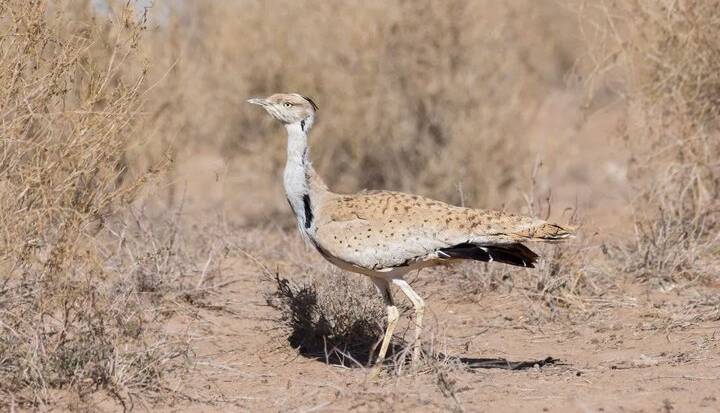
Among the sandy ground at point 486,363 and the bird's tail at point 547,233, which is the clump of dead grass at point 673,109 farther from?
the bird's tail at point 547,233

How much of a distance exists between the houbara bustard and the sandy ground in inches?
14.2

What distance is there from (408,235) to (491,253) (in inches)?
15.0

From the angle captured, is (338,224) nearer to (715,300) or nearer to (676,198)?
(715,300)

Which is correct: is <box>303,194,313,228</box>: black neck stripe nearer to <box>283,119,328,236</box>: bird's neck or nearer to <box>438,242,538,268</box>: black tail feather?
<box>283,119,328,236</box>: bird's neck

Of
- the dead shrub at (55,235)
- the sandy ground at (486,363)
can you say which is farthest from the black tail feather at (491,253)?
the dead shrub at (55,235)

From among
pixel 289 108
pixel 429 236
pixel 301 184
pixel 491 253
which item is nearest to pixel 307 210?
pixel 301 184

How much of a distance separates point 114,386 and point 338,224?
1233 millimetres

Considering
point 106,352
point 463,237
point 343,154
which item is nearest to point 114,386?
point 106,352

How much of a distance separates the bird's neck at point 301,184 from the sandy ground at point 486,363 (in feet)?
2.50

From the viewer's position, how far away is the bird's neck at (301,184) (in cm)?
520

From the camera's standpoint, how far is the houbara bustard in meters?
4.92

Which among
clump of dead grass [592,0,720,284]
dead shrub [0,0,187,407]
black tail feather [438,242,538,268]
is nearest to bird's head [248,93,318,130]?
dead shrub [0,0,187,407]

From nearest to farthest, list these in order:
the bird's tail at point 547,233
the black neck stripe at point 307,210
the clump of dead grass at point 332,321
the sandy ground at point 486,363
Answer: the sandy ground at point 486,363 < the bird's tail at point 547,233 < the black neck stripe at point 307,210 < the clump of dead grass at point 332,321

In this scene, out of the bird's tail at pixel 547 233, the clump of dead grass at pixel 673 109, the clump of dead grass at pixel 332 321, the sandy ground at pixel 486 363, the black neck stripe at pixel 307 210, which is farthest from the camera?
the clump of dead grass at pixel 673 109
